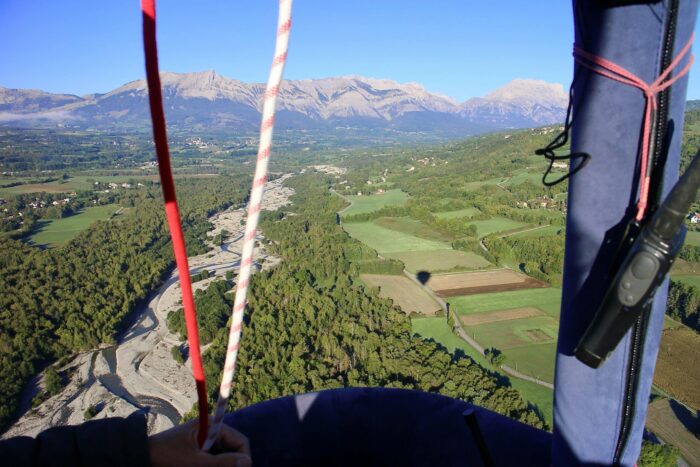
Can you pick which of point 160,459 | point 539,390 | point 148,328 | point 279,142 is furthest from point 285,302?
point 279,142

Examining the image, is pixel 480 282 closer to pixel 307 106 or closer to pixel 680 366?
pixel 680 366

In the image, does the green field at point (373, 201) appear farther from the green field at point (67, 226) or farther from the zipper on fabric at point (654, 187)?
the zipper on fabric at point (654, 187)

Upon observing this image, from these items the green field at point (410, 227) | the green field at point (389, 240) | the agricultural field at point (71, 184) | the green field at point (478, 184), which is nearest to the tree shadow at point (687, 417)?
the green field at point (389, 240)

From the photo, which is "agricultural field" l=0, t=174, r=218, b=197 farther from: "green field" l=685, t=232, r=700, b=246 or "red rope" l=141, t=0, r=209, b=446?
"red rope" l=141, t=0, r=209, b=446

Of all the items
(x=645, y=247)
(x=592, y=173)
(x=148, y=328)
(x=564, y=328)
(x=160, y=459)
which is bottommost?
(x=148, y=328)

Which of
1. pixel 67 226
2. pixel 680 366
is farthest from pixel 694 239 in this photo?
pixel 67 226

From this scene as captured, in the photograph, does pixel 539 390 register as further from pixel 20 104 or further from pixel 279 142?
pixel 20 104
